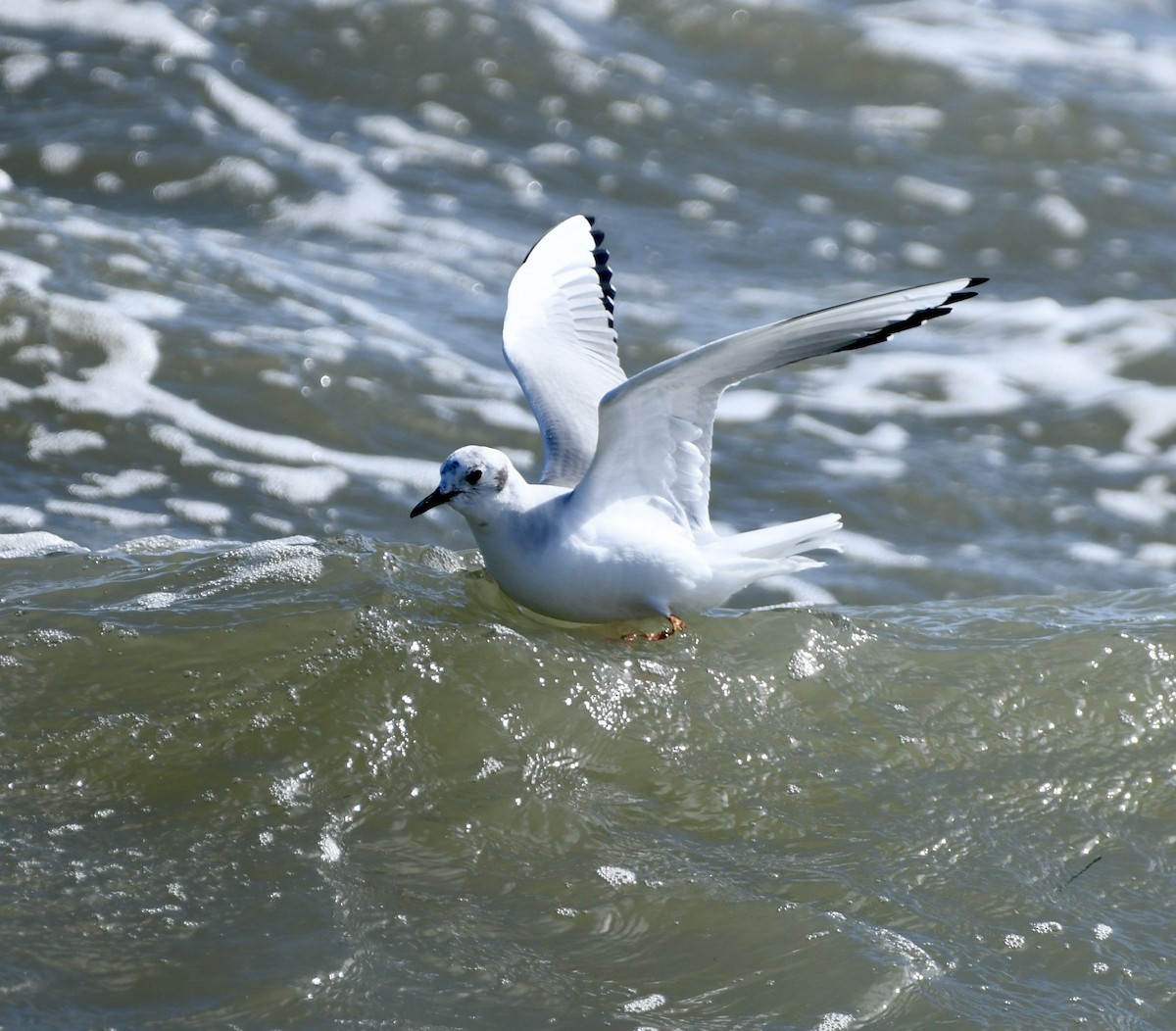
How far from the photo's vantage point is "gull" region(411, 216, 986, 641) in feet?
13.6

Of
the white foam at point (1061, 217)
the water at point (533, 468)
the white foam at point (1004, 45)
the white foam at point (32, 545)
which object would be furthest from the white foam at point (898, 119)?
the white foam at point (32, 545)

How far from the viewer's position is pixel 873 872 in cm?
380

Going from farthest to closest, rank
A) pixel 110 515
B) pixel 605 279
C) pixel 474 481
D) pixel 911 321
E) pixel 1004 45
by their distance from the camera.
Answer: pixel 1004 45 < pixel 110 515 < pixel 605 279 < pixel 474 481 < pixel 911 321

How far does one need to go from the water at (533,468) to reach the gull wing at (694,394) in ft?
1.66

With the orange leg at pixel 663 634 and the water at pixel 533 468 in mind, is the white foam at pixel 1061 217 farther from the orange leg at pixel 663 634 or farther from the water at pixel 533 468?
the orange leg at pixel 663 634

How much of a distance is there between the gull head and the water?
35 centimetres

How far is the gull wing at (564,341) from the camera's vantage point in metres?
5.30

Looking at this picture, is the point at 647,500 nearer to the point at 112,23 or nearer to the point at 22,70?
the point at 22,70

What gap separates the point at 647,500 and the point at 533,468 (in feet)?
8.00

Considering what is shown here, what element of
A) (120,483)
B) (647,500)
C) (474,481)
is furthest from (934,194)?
(474,481)

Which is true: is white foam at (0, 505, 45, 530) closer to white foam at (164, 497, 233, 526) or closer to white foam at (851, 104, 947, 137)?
white foam at (164, 497, 233, 526)

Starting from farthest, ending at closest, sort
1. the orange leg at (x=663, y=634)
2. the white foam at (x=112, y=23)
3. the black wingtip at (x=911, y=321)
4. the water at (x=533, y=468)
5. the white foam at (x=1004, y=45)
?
the white foam at (x=1004, y=45)
the white foam at (x=112, y=23)
the orange leg at (x=663, y=634)
the black wingtip at (x=911, y=321)
the water at (x=533, y=468)

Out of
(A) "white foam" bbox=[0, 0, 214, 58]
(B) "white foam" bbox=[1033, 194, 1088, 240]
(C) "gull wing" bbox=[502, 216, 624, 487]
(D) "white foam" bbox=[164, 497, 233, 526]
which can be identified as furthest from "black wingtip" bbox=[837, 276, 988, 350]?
(A) "white foam" bbox=[0, 0, 214, 58]

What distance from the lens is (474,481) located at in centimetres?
464
